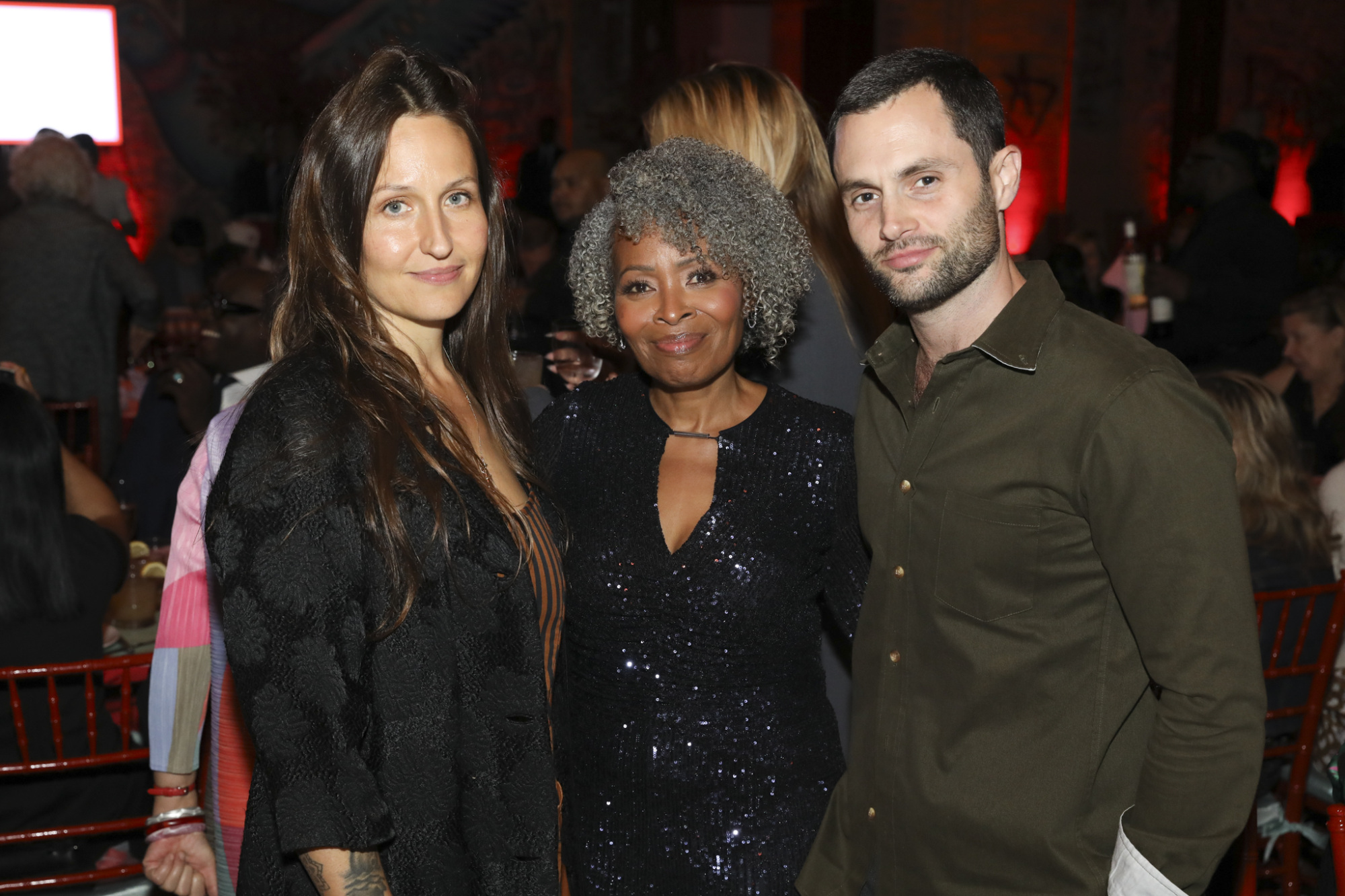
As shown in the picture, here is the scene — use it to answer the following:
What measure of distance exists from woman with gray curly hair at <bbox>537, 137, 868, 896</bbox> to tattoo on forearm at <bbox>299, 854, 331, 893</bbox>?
51 cm

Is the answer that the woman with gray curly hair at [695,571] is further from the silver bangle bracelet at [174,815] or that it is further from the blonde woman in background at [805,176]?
the silver bangle bracelet at [174,815]

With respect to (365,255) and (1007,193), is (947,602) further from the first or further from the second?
(365,255)

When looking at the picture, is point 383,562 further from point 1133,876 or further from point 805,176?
point 805,176

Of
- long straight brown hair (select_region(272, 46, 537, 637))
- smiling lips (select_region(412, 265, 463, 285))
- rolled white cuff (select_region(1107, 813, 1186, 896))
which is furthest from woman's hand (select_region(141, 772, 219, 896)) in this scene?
rolled white cuff (select_region(1107, 813, 1186, 896))

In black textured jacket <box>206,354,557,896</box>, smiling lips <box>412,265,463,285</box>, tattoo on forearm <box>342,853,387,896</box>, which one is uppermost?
smiling lips <box>412,265,463,285</box>

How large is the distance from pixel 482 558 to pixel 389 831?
331mm

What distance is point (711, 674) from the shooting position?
1754 millimetres

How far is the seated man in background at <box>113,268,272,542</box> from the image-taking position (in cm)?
348

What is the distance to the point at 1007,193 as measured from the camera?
4.75 feet

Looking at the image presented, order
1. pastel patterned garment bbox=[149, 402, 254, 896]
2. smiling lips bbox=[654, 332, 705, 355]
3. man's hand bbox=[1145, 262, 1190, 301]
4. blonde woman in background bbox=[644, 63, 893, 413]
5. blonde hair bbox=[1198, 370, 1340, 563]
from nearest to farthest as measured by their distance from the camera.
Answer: pastel patterned garment bbox=[149, 402, 254, 896], smiling lips bbox=[654, 332, 705, 355], blonde woman in background bbox=[644, 63, 893, 413], blonde hair bbox=[1198, 370, 1340, 563], man's hand bbox=[1145, 262, 1190, 301]

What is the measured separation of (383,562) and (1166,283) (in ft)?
14.1

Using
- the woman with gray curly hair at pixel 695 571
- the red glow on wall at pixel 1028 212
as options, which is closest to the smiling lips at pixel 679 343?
the woman with gray curly hair at pixel 695 571

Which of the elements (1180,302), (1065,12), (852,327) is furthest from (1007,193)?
(1065,12)

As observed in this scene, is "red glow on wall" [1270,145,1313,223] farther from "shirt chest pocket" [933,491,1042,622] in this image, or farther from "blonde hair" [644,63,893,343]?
"shirt chest pocket" [933,491,1042,622]
